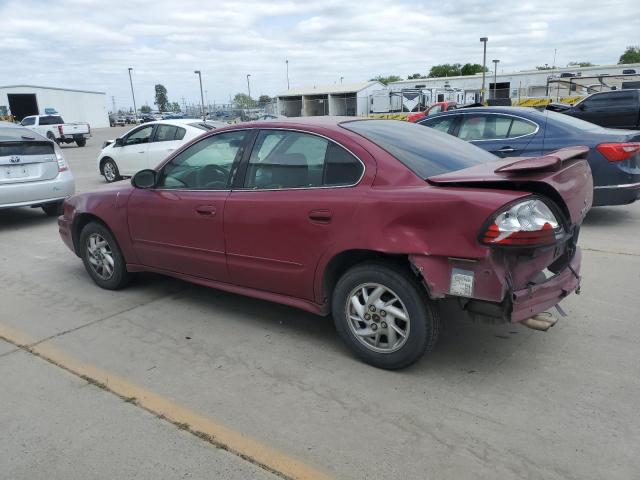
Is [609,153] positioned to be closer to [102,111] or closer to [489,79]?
[489,79]

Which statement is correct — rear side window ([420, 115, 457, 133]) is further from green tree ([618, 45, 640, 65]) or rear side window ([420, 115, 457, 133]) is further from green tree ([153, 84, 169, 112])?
green tree ([153, 84, 169, 112])

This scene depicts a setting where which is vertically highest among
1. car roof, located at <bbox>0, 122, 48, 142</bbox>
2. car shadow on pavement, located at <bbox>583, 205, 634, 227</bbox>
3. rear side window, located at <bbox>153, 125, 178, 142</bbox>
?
car roof, located at <bbox>0, 122, 48, 142</bbox>

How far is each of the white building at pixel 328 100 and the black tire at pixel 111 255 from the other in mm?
30255

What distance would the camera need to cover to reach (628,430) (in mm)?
2764

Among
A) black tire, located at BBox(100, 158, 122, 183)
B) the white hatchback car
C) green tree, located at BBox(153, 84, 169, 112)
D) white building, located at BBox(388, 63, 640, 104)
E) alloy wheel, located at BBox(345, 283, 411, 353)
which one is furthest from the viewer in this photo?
green tree, located at BBox(153, 84, 169, 112)

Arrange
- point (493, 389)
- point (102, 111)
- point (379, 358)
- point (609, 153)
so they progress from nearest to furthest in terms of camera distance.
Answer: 1. point (493, 389)
2. point (379, 358)
3. point (609, 153)
4. point (102, 111)

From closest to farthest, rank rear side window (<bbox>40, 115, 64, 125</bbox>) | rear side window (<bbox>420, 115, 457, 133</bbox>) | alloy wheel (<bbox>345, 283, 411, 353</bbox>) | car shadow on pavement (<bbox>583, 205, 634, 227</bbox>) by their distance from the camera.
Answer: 1. alloy wheel (<bbox>345, 283, 411, 353</bbox>)
2. car shadow on pavement (<bbox>583, 205, 634, 227</bbox>)
3. rear side window (<bbox>420, 115, 457, 133</bbox>)
4. rear side window (<bbox>40, 115, 64, 125</bbox>)

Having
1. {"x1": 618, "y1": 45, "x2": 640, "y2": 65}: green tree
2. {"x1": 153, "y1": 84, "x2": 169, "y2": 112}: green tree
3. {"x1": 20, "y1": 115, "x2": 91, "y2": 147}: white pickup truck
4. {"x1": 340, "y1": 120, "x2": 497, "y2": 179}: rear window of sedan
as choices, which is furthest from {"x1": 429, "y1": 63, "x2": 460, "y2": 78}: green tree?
{"x1": 340, "y1": 120, "x2": 497, "y2": 179}: rear window of sedan

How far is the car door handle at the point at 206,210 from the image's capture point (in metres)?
4.10

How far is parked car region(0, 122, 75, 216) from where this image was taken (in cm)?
778

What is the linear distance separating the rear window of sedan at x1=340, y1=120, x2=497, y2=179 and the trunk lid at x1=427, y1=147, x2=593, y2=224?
0.57 feet

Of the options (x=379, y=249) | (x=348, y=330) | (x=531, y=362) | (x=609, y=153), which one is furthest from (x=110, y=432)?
(x=609, y=153)

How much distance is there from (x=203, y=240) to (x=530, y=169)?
2.44m

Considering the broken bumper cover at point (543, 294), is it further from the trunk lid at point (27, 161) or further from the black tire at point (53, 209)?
the black tire at point (53, 209)
